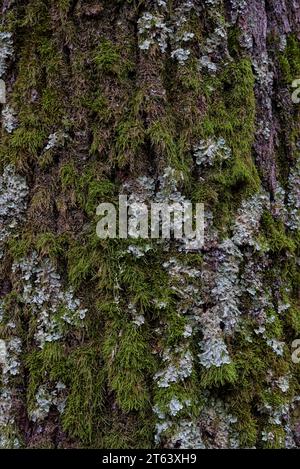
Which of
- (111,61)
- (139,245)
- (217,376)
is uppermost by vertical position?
(111,61)

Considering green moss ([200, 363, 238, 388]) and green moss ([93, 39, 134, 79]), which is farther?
green moss ([93, 39, 134, 79])

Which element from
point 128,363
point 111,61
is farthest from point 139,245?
point 111,61

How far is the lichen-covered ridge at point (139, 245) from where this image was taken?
139 centimetres

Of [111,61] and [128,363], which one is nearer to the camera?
[128,363]

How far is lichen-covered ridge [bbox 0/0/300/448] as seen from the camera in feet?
4.56

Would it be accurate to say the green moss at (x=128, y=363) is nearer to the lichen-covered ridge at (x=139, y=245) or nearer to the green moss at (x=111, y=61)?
the lichen-covered ridge at (x=139, y=245)

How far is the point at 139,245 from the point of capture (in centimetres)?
144

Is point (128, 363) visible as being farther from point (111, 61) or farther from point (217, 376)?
point (111, 61)

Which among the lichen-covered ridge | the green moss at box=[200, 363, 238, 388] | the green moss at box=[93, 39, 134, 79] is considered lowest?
the green moss at box=[200, 363, 238, 388]

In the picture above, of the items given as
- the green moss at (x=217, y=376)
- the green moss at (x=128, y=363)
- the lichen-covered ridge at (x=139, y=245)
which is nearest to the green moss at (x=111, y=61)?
the lichen-covered ridge at (x=139, y=245)

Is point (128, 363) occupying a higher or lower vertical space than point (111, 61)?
lower

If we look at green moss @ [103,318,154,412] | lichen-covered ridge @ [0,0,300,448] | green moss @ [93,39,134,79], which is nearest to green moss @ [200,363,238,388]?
lichen-covered ridge @ [0,0,300,448]

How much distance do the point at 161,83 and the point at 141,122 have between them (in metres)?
0.15

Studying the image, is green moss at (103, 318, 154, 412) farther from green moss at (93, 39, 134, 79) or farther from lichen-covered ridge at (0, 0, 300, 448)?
green moss at (93, 39, 134, 79)
